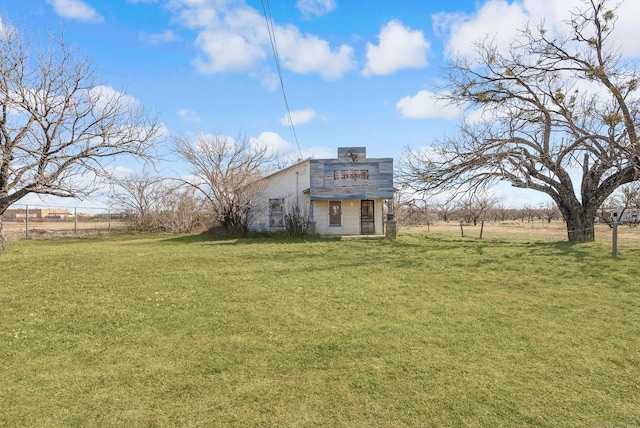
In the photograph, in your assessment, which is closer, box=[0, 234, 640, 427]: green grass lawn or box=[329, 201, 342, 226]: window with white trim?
box=[0, 234, 640, 427]: green grass lawn

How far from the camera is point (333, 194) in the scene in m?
19.2

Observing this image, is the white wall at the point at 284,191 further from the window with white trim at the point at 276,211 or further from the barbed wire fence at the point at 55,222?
the barbed wire fence at the point at 55,222

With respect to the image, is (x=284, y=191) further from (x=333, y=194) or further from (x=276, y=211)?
(x=333, y=194)

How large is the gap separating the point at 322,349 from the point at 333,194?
1514 centimetres

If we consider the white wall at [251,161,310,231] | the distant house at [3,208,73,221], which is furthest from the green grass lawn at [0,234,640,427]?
the distant house at [3,208,73,221]

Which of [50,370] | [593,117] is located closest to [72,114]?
[50,370]

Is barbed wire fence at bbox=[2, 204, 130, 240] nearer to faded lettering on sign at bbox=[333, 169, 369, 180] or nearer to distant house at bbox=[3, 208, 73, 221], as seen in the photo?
distant house at bbox=[3, 208, 73, 221]

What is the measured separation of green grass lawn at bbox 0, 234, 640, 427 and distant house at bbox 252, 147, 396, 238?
1091 centimetres

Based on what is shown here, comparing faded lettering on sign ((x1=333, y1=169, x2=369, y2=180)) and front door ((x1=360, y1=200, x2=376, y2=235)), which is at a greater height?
faded lettering on sign ((x1=333, y1=169, x2=369, y2=180))

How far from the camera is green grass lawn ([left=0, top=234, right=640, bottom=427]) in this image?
3016 mm

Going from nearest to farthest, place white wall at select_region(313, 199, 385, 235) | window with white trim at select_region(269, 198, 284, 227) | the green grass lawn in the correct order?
1. the green grass lawn
2. white wall at select_region(313, 199, 385, 235)
3. window with white trim at select_region(269, 198, 284, 227)

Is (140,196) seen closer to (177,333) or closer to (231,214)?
(231,214)

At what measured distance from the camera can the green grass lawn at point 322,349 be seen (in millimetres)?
3016

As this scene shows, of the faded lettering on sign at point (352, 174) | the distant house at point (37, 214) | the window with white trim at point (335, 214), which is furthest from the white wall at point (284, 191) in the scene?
the distant house at point (37, 214)
